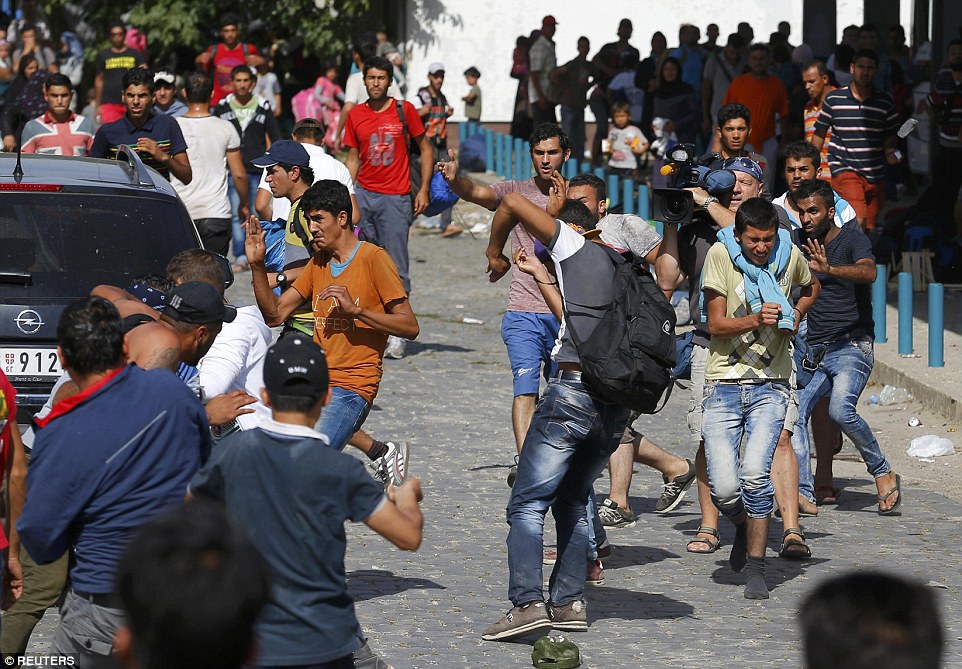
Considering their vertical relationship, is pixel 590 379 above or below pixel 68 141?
below

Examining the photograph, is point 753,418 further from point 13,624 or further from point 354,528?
point 13,624

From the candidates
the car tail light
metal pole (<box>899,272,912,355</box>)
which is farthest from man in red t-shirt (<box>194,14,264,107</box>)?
the car tail light

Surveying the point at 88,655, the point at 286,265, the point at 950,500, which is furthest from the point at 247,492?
the point at 950,500

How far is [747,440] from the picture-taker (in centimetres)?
736

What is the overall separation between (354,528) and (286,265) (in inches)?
64.9

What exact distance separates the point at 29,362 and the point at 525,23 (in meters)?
21.0

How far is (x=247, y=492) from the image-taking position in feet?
13.8

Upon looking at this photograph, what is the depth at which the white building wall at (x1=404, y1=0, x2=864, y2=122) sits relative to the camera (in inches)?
1102

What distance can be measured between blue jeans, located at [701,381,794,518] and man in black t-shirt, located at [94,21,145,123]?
27.8ft

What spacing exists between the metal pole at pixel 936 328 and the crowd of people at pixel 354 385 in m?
2.64

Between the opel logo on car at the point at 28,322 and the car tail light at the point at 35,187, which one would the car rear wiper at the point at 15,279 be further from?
the car tail light at the point at 35,187

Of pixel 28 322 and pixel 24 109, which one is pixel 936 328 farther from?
pixel 24 109

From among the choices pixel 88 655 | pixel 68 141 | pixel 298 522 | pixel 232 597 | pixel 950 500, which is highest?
pixel 68 141

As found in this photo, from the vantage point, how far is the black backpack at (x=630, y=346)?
633 centimetres
